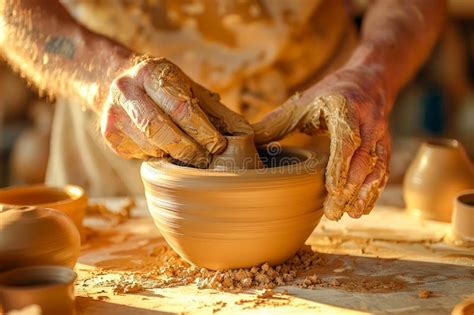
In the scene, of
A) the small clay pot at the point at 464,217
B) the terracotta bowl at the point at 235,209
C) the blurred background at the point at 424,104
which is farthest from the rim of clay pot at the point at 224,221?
the blurred background at the point at 424,104

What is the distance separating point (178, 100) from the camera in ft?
4.93

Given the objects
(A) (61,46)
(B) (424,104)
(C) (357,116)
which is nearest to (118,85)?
(A) (61,46)

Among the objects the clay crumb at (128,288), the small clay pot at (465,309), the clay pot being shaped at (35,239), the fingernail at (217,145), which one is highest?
the fingernail at (217,145)

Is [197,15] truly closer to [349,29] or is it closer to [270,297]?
[349,29]

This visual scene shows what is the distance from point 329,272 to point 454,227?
0.45 m

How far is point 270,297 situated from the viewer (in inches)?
56.8

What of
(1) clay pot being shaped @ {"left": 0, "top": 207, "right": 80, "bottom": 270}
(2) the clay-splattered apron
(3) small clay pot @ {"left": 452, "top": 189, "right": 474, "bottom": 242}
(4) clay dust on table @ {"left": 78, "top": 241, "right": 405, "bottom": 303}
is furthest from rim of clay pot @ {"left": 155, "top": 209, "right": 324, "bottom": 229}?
(2) the clay-splattered apron

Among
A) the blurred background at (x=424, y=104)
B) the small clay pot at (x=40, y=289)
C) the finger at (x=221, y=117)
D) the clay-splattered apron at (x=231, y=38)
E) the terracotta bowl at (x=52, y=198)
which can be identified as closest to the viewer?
the small clay pot at (x=40, y=289)

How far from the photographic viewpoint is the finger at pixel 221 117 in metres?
1.66

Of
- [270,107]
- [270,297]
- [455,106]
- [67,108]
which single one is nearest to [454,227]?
[270,297]

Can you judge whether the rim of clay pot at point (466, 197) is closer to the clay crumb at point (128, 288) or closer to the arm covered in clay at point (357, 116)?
the arm covered in clay at point (357, 116)

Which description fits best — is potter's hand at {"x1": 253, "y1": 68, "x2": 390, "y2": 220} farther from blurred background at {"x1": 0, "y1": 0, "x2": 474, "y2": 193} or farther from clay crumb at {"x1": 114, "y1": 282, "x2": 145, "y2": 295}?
blurred background at {"x1": 0, "y1": 0, "x2": 474, "y2": 193}

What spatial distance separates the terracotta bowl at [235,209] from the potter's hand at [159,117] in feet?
0.19

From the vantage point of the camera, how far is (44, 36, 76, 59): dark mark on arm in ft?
5.93
